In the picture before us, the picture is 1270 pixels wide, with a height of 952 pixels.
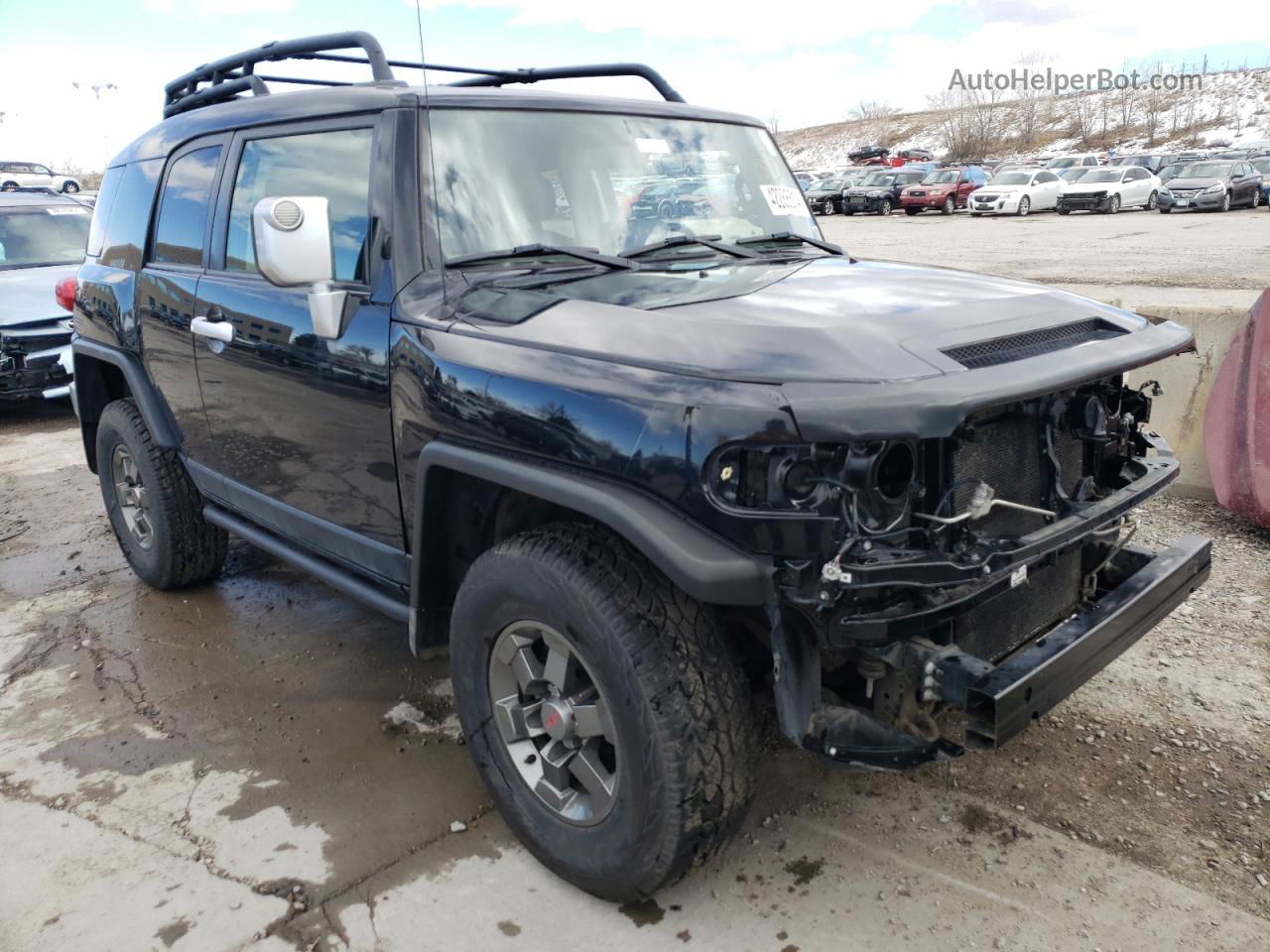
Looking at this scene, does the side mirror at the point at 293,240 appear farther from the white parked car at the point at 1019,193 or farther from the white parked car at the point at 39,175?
the white parked car at the point at 1019,193

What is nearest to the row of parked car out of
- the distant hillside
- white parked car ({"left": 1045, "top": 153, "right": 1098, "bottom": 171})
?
white parked car ({"left": 1045, "top": 153, "right": 1098, "bottom": 171})

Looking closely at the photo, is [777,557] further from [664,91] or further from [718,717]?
[664,91]

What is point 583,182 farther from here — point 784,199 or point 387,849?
point 387,849

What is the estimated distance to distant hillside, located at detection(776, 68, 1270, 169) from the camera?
64.9 metres

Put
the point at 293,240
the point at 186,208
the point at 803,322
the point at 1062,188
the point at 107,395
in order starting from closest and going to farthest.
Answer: the point at 803,322
the point at 293,240
the point at 186,208
the point at 107,395
the point at 1062,188

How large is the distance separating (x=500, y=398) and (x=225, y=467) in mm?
1933

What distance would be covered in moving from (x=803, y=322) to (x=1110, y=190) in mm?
31720

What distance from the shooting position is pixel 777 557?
2.17m

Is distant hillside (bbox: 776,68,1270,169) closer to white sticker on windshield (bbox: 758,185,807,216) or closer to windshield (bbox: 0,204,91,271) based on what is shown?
windshield (bbox: 0,204,91,271)

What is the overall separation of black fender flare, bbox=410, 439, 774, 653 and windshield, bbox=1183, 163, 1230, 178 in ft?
107

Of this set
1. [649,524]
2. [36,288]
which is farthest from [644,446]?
[36,288]

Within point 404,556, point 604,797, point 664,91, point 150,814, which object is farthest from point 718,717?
point 664,91

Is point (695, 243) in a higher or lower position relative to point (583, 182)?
lower

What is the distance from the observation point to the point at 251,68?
13.6 ft
